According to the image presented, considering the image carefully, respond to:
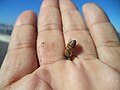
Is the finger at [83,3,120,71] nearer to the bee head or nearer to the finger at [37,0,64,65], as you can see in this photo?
the bee head

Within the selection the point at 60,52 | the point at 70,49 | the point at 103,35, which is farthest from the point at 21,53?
the point at 103,35

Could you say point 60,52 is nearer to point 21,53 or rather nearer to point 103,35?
point 21,53

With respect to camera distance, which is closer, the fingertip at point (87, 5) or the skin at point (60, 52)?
the skin at point (60, 52)

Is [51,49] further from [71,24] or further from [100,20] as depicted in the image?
[100,20]

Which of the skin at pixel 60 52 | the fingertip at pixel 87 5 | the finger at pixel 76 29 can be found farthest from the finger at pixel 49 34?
the fingertip at pixel 87 5

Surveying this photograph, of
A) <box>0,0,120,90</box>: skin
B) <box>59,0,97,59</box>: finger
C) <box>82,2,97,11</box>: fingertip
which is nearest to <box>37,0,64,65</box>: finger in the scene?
<box>0,0,120,90</box>: skin

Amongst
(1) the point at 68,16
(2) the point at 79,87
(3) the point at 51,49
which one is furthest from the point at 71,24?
(2) the point at 79,87

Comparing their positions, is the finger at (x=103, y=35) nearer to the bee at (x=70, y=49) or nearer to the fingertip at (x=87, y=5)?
the fingertip at (x=87, y=5)
